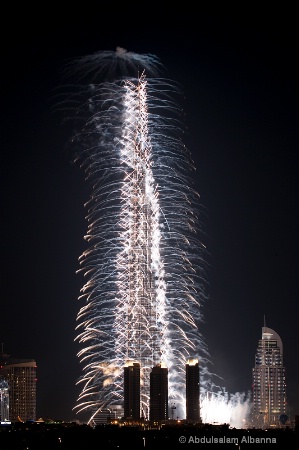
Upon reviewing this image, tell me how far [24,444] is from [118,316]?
15477 millimetres

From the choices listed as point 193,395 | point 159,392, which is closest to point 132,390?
point 159,392

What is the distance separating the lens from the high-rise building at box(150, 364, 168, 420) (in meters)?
134

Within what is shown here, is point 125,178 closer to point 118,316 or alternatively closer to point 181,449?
point 118,316

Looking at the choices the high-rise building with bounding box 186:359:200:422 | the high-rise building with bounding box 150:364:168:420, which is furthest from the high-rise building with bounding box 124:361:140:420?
the high-rise building with bounding box 186:359:200:422

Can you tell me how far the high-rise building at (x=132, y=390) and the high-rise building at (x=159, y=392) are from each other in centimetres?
199

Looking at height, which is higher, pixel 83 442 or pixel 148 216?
pixel 148 216

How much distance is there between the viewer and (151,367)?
123 m

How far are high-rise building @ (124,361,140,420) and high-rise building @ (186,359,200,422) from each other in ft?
23.6

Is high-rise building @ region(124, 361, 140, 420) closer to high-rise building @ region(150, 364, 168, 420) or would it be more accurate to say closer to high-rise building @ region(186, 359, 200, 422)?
high-rise building @ region(150, 364, 168, 420)

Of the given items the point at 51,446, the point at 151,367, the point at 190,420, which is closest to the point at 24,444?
the point at 51,446

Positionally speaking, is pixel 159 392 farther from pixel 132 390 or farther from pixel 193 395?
pixel 132 390

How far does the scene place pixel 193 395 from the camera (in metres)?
156

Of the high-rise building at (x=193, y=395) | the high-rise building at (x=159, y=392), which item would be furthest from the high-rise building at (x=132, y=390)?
the high-rise building at (x=193, y=395)

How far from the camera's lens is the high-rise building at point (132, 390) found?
122 metres
